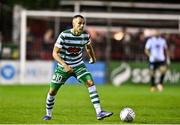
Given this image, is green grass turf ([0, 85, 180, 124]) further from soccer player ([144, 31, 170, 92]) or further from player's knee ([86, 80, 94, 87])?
soccer player ([144, 31, 170, 92])

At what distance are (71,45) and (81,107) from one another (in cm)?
420

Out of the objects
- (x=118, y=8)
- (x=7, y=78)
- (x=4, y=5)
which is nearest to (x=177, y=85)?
(x=118, y=8)

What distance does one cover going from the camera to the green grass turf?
15489mm

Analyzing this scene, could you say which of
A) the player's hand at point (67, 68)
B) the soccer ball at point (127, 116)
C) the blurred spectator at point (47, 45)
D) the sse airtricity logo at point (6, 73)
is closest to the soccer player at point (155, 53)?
the blurred spectator at point (47, 45)

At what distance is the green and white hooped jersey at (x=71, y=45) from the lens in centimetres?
1515

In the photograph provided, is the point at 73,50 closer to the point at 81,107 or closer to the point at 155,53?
the point at 81,107

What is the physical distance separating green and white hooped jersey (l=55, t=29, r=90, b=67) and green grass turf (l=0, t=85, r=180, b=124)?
1.30m

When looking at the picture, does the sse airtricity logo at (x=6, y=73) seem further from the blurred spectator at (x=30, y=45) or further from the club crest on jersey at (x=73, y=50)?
the club crest on jersey at (x=73, y=50)

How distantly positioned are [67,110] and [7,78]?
1439 cm

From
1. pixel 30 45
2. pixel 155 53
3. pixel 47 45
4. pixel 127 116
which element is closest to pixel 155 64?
pixel 155 53

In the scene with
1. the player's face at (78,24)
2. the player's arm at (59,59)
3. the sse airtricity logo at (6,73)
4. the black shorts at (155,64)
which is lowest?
the sse airtricity logo at (6,73)

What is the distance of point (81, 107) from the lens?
1909 centimetres

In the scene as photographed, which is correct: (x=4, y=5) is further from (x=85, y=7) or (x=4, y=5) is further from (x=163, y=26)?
(x=163, y=26)

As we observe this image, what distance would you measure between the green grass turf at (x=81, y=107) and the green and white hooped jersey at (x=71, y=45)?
4.27 ft
